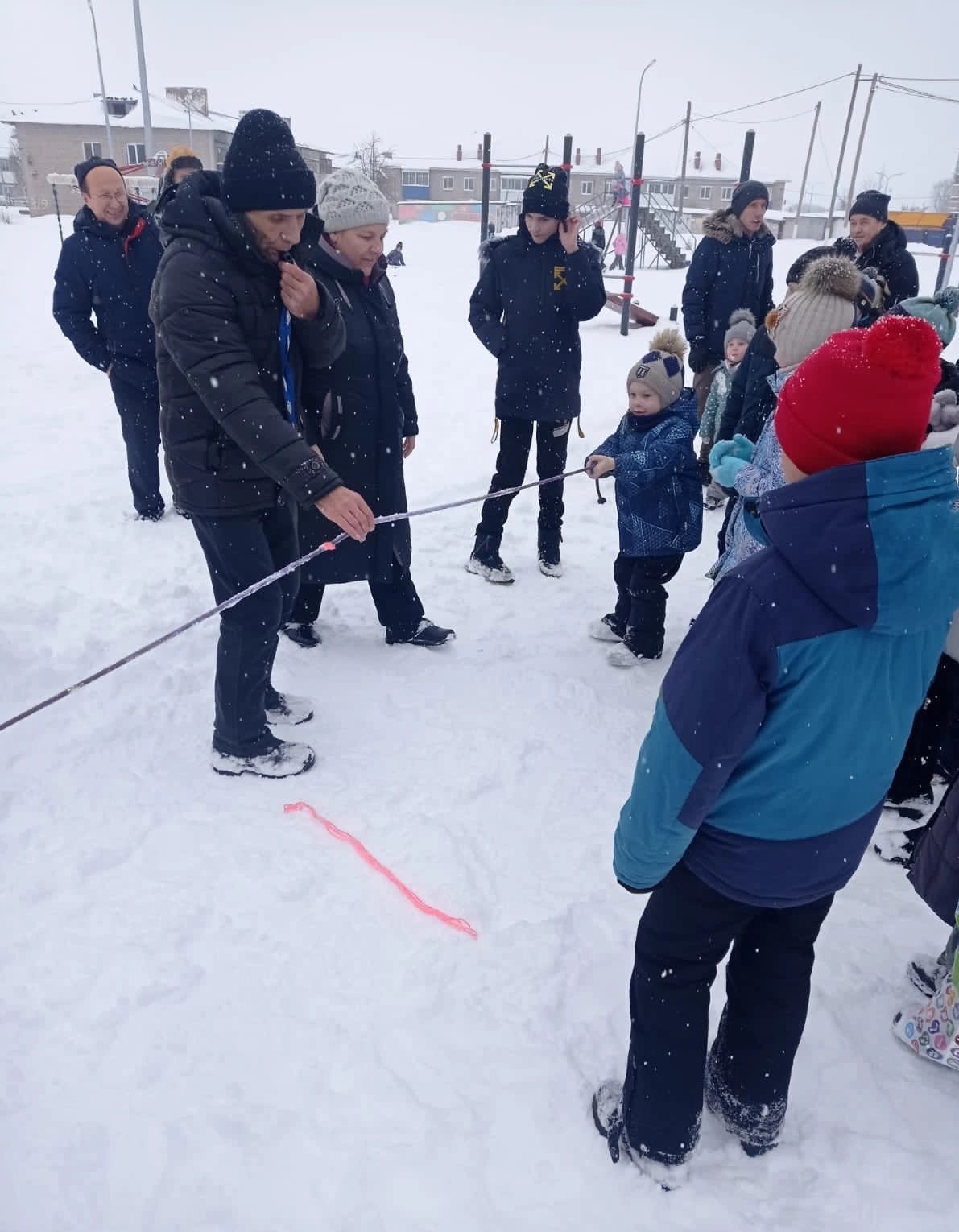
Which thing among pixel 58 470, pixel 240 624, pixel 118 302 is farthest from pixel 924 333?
pixel 58 470

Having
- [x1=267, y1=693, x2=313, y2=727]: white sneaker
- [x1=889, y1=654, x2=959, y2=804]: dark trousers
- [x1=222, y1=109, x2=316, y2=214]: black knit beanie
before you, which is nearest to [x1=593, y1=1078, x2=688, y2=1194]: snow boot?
[x1=889, y1=654, x2=959, y2=804]: dark trousers

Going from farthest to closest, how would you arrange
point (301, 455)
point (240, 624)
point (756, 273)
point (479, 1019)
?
point (756, 273)
point (240, 624)
point (301, 455)
point (479, 1019)

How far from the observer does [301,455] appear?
254 cm

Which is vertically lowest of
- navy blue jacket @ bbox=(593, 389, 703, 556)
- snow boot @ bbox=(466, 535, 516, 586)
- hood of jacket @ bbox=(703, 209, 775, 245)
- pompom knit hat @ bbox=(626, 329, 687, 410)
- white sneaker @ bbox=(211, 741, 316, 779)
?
white sneaker @ bbox=(211, 741, 316, 779)

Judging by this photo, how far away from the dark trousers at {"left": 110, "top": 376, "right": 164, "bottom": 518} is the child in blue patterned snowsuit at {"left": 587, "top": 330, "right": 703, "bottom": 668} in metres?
3.14

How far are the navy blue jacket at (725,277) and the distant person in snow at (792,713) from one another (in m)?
5.08

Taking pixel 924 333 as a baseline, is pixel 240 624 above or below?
below

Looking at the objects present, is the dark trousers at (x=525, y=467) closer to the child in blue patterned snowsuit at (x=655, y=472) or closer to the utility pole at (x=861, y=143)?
the child in blue patterned snowsuit at (x=655, y=472)

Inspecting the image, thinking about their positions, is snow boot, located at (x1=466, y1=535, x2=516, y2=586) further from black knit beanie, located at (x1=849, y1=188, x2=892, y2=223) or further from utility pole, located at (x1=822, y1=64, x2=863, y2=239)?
utility pole, located at (x1=822, y1=64, x2=863, y2=239)

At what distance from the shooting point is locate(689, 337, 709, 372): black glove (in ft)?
20.3

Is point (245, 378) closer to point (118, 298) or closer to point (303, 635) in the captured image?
point (303, 635)

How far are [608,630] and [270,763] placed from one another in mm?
1911

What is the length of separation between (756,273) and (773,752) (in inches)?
219

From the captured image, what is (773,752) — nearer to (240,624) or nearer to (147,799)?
(240,624)
